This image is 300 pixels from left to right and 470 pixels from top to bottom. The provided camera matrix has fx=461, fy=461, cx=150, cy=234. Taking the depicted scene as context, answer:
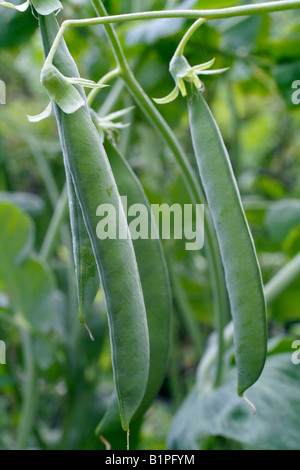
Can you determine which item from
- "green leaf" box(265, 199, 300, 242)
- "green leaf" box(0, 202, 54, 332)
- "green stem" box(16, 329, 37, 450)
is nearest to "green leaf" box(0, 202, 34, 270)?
"green leaf" box(0, 202, 54, 332)

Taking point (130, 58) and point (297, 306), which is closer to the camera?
point (297, 306)

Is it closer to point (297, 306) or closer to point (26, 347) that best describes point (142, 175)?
point (297, 306)

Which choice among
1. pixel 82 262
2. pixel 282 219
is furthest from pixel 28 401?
pixel 282 219

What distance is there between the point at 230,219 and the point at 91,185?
127 mm

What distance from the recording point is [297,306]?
1054 mm

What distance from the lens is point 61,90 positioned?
14.1 inches

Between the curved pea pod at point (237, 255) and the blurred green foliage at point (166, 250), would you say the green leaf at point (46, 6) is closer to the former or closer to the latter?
the curved pea pod at point (237, 255)

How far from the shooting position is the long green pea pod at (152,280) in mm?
470

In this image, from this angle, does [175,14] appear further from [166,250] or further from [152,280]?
[166,250]

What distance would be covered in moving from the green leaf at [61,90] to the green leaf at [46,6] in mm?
46

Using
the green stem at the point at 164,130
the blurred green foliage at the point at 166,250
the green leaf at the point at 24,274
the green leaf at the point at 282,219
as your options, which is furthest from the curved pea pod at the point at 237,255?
the green leaf at the point at 282,219

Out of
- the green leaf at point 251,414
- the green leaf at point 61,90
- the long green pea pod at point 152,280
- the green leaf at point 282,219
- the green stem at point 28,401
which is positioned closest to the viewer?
the green leaf at point 61,90

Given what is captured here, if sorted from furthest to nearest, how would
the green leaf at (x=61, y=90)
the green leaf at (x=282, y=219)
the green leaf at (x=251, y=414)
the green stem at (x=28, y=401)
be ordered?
the green leaf at (x=282, y=219) < the green stem at (x=28, y=401) < the green leaf at (x=251, y=414) < the green leaf at (x=61, y=90)

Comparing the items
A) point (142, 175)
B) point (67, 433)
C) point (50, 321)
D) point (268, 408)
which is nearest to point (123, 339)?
point (268, 408)
